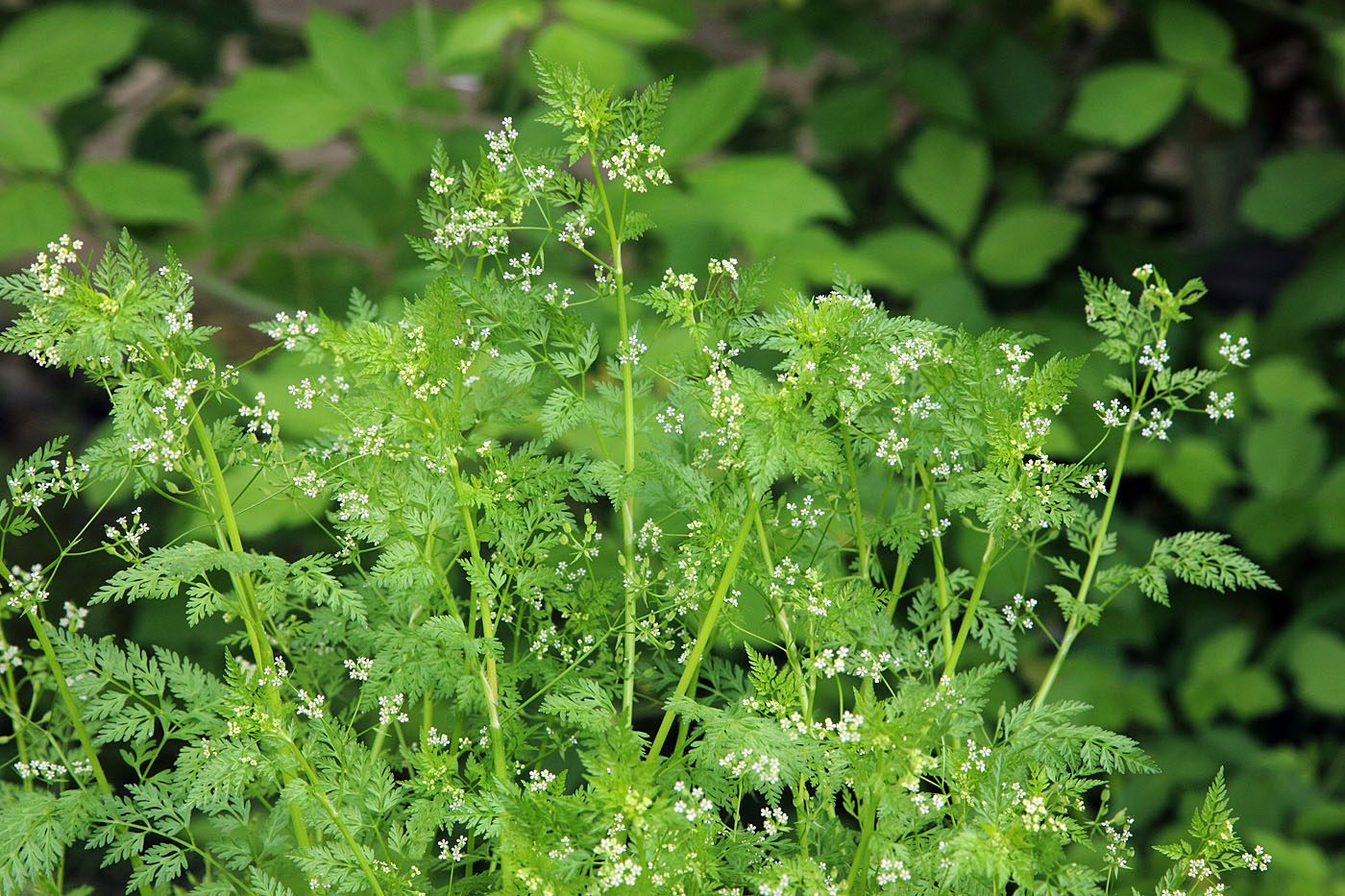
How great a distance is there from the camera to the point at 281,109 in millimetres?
1174

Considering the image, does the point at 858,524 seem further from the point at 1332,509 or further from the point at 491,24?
the point at 1332,509

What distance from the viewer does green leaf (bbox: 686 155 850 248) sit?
1146mm

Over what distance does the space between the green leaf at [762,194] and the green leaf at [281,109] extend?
0.36 meters

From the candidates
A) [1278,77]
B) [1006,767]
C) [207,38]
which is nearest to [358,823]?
[1006,767]

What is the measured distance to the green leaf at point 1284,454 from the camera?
4.56ft

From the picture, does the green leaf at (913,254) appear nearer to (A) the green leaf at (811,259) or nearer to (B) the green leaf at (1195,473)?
(A) the green leaf at (811,259)

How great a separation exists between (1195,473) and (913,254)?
42 centimetres

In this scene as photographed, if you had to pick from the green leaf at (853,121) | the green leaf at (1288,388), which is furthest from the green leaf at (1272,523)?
the green leaf at (853,121)

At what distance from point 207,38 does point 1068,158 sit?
1217mm

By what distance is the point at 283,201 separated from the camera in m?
1.46

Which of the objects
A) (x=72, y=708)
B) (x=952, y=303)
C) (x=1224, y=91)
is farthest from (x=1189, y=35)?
(x=72, y=708)

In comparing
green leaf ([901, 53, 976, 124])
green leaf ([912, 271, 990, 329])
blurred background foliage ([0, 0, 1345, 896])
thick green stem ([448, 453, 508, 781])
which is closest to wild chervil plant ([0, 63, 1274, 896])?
thick green stem ([448, 453, 508, 781])

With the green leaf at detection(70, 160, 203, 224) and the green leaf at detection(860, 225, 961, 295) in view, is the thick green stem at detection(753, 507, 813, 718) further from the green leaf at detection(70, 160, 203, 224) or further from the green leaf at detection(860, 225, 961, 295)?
the green leaf at detection(860, 225, 961, 295)

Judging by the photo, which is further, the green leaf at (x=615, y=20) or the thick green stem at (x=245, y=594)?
the green leaf at (x=615, y=20)
